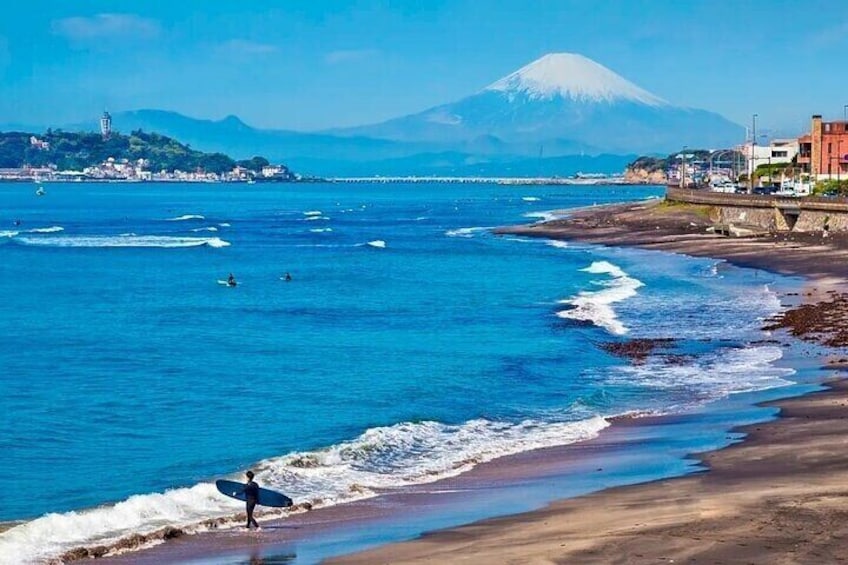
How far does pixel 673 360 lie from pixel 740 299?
16.0 metres

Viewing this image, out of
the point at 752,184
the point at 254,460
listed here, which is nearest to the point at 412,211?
the point at 752,184

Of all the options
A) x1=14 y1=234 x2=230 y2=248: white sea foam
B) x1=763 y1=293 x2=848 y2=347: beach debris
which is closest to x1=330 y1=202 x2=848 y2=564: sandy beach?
x1=763 y1=293 x2=848 y2=347: beach debris

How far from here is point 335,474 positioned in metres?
22.0

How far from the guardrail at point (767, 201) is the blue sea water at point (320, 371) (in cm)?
1150

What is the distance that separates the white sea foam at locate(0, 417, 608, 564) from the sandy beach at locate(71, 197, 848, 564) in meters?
0.75

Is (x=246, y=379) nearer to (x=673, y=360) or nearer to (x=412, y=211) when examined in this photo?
(x=673, y=360)

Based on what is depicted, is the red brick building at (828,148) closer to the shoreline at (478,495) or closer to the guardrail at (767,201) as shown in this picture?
the guardrail at (767,201)

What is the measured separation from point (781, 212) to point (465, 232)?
101 feet

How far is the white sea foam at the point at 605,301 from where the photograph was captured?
43.9 metres

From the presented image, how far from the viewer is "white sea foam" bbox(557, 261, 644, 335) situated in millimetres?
43906

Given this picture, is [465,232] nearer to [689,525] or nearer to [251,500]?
[251,500]

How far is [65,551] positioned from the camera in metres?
17.0

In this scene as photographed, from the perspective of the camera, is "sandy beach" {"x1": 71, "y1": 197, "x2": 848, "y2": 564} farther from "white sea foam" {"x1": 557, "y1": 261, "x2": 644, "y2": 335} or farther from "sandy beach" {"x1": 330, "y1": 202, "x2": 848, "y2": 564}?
"white sea foam" {"x1": 557, "y1": 261, "x2": 644, "y2": 335}

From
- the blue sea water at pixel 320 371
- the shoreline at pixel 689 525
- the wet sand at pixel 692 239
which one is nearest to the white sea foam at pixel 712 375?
the blue sea water at pixel 320 371
